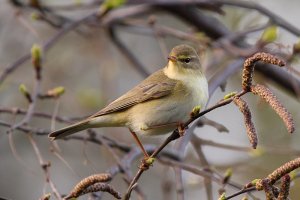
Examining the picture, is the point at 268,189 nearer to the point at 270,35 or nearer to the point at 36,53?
the point at 36,53

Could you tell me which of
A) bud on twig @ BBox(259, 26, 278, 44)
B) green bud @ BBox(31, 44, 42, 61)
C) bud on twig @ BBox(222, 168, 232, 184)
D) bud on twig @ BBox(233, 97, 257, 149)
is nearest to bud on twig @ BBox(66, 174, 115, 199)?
bud on twig @ BBox(233, 97, 257, 149)

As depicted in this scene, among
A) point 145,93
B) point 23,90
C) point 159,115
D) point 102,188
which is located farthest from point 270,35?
point 102,188

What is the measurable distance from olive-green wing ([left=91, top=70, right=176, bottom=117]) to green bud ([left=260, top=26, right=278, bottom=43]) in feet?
3.58

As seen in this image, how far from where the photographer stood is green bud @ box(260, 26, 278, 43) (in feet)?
16.5

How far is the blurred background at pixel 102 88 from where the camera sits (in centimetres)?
600

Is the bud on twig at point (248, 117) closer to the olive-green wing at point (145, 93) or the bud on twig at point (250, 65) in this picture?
the bud on twig at point (250, 65)

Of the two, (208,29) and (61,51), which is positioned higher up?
(61,51)

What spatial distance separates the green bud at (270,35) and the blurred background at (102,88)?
0.31 ft

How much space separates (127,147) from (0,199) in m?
1.82

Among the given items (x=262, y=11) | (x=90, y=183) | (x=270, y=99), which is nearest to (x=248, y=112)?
(x=270, y=99)

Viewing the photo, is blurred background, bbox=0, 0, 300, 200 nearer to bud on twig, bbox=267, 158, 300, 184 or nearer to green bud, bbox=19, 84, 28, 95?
green bud, bbox=19, 84, 28, 95

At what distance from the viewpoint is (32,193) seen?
916 centimetres

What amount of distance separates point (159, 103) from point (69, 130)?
0.77m

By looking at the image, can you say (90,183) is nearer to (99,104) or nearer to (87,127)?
(87,127)
